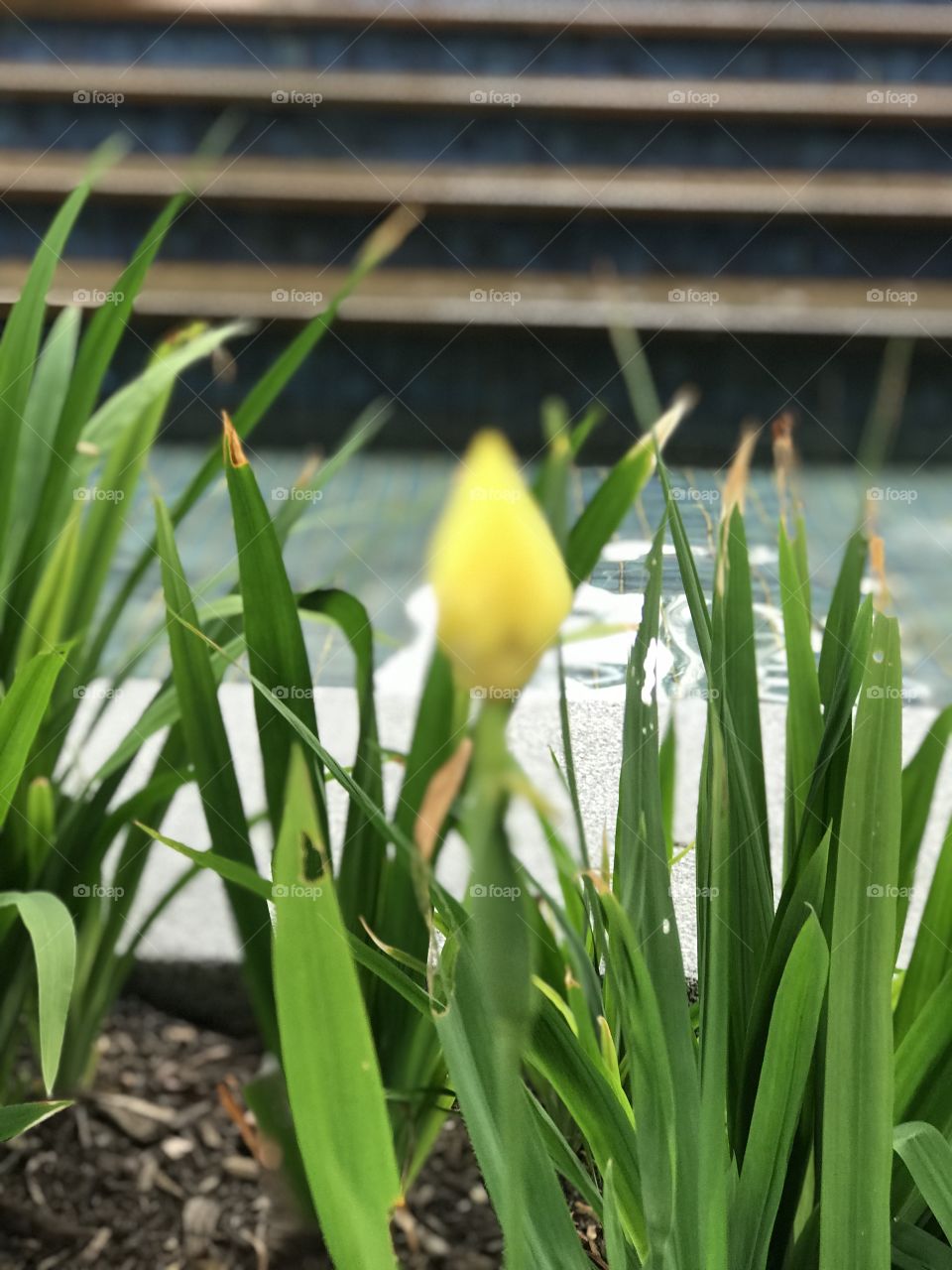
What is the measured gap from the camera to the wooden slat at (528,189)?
3.25 meters

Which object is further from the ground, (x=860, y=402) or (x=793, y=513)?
(x=860, y=402)

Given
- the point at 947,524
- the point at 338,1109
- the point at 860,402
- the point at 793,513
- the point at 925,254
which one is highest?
the point at 925,254

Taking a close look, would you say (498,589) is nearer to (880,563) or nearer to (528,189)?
(880,563)

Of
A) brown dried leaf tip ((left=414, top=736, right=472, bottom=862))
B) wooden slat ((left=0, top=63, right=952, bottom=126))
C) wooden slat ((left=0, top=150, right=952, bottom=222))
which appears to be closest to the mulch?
brown dried leaf tip ((left=414, top=736, right=472, bottom=862))

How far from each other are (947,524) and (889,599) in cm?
211

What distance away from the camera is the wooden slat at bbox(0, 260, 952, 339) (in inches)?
121

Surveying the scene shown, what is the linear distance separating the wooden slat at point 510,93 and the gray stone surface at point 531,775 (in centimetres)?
259

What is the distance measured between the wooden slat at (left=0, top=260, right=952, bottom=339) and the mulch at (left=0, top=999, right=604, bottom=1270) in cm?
241

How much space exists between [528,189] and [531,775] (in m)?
2.91

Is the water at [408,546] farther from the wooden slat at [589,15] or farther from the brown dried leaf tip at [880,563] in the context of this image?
the wooden slat at [589,15]

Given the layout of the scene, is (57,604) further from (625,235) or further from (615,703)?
(625,235)

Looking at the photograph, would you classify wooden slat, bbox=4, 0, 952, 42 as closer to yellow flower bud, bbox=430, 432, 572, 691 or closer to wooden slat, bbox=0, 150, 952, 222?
wooden slat, bbox=0, 150, 952, 222

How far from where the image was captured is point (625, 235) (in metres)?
3.36

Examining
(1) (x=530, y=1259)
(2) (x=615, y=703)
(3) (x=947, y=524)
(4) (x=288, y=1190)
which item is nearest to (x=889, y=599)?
(2) (x=615, y=703)
